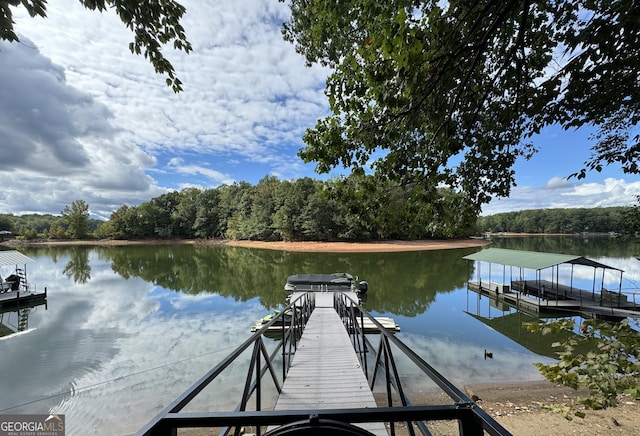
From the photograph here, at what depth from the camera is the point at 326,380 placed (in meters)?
3.78

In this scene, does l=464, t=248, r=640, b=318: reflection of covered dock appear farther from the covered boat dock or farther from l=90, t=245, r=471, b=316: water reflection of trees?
the covered boat dock

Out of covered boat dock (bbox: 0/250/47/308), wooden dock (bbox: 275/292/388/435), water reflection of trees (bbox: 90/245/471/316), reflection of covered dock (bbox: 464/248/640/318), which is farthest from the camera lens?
water reflection of trees (bbox: 90/245/471/316)

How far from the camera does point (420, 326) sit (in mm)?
11047

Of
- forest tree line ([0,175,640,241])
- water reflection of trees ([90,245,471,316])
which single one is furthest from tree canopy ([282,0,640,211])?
forest tree line ([0,175,640,241])

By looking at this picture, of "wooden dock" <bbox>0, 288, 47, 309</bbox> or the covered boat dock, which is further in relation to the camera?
the covered boat dock

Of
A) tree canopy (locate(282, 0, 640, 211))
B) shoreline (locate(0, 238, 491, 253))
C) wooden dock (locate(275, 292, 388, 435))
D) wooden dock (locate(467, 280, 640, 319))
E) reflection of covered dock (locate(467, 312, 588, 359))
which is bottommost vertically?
shoreline (locate(0, 238, 491, 253))

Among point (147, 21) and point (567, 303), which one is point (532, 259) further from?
point (147, 21)

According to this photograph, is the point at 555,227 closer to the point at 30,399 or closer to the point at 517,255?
the point at 517,255

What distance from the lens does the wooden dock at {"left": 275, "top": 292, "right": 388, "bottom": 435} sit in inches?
129

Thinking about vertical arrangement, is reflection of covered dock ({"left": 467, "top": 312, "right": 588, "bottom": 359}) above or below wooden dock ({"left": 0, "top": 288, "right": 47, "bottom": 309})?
above

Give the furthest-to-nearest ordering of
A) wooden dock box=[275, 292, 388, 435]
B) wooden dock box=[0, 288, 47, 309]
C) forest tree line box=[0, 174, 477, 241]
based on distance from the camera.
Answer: wooden dock box=[0, 288, 47, 309] < forest tree line box=[0, 174, 477, 241] < wooden dock box=[275, 292, 388, 435]

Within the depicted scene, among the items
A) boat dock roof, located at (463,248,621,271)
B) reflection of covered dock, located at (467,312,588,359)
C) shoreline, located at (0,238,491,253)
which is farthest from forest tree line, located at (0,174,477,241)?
reflection of covered dock, located at (467,312,588,359)

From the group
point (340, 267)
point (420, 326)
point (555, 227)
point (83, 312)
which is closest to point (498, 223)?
point (555, 227)

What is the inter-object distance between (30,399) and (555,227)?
11912cm
